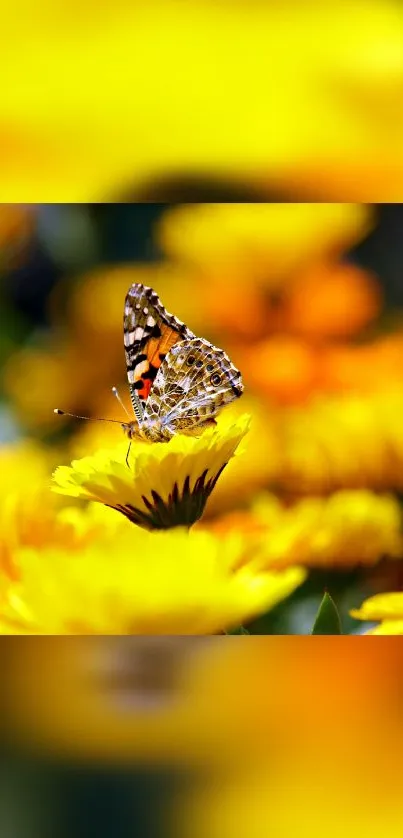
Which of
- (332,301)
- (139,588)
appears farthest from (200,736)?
(332,301)

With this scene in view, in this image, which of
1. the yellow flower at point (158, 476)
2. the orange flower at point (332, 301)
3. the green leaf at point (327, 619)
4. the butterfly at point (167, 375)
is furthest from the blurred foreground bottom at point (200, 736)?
the orange flower at point (332, 301)

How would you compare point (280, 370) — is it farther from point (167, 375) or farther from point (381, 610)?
point (381, 610)

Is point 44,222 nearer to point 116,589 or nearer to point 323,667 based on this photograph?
point 116,589
